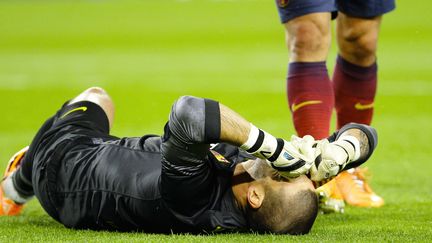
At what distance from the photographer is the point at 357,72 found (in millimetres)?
4836

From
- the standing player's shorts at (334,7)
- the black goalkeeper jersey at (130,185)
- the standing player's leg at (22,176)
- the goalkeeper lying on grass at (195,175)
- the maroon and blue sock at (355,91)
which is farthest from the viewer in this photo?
the maroon and blue sock at (355,91)

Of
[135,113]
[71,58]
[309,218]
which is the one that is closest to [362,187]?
[309,218]

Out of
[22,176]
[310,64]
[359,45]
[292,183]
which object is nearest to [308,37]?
[310,64]

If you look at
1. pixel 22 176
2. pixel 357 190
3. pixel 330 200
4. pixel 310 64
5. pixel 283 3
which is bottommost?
pixel 357 190

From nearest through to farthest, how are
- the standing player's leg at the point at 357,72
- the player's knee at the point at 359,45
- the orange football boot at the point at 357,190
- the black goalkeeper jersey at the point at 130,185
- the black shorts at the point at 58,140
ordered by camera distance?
1. the black goalkeeper jersey at the point at 130,185
2. the black shorts at the point at 58,140
3. the orange football boot at the point at 357,190
4. the standing player's leg at the point at 357,72
5. the player's knee at the point at 359,45

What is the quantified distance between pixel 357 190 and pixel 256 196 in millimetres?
1277

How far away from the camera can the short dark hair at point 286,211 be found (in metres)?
3.31

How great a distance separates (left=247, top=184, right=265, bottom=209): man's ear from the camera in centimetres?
333

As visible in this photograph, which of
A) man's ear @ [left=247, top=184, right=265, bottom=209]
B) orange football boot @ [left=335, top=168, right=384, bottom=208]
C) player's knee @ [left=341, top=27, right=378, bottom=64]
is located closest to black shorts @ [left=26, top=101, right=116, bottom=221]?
man's ear @ [left=247, top=184, right=265, bottom=209]

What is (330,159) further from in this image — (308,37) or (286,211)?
(308,37)

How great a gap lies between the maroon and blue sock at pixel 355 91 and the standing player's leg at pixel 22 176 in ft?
4.30

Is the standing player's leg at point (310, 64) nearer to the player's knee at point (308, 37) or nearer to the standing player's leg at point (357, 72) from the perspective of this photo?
the player's knee at point (308, 37)

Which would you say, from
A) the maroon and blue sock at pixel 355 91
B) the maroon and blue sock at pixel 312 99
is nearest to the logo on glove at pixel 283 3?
the maroon and blue sock at pixel 312 99

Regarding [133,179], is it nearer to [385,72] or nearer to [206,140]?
[206,140]
